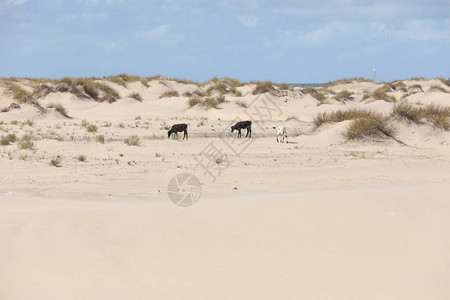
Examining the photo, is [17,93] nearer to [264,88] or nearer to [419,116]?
[264,88]

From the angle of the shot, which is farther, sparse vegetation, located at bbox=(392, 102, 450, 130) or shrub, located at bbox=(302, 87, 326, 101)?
shrub, located at bbox=(302, 87, 326, 101)

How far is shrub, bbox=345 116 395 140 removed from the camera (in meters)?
18.0

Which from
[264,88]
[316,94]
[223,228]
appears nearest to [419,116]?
[223,228]

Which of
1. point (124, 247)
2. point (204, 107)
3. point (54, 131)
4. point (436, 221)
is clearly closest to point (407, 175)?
point (436, 221)

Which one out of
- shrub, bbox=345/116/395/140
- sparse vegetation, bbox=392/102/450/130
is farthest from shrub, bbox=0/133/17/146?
sparse vegetation, bbox=392/102/450/130

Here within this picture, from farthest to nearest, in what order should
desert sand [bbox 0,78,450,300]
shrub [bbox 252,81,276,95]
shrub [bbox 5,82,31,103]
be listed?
shrub [bbox 252,81,276,95] → shrub [bbox 5,82,31,103] → desert sand [bbox 0,78,450,300]

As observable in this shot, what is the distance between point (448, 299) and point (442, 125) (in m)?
15.8

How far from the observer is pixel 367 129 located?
1812 centimetres

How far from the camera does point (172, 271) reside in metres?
5.35

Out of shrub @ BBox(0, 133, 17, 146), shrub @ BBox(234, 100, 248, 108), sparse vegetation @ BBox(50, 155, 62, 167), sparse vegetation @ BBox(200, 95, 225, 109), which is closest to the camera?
sparse vegetation @ BBox(50, 155, 62, 167)

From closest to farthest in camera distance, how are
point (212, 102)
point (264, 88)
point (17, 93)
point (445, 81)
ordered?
point (212, 102) < point (17, 93) < point (264, 88) < point (445, 81)

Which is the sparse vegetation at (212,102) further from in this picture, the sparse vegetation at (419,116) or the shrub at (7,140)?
the shrub at (7,140)

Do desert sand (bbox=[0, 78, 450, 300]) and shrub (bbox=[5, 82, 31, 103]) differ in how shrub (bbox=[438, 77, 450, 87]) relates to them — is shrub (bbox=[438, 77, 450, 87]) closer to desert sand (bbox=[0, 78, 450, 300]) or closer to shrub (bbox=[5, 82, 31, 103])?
shrub (bbox=[5, 82, 31, 103])

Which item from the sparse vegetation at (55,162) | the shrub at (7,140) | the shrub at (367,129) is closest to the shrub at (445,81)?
the shrub at (367,129)
